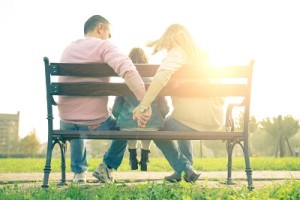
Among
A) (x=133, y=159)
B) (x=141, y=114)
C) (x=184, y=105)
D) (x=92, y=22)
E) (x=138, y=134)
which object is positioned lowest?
(x=133, y=159)

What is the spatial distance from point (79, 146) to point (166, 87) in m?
1.26

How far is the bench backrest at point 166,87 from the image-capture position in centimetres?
436

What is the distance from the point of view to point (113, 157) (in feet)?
16.4

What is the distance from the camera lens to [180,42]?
4.43 m

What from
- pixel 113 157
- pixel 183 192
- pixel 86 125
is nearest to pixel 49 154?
pixel 86 125

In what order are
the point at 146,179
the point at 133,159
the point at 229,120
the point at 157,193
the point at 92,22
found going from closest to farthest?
the point at 157,193 < the point at 92,22 < the point at 229,120 < the point at 133,159 < the point at 146,179

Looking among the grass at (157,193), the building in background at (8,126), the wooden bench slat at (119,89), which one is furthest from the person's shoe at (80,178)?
the building in background at (8,126)

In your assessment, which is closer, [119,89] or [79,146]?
[119,89]

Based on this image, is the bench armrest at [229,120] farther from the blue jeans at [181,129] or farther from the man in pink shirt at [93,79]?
the man in pink shirt at [93,79]

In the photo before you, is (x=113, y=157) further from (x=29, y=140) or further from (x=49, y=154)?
(x=29, y=140)

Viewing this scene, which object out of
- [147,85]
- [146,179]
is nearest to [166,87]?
[147,85]

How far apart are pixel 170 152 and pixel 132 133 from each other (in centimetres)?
58

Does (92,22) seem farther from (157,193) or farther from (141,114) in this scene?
(157,193)

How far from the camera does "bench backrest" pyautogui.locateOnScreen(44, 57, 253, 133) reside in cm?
436
